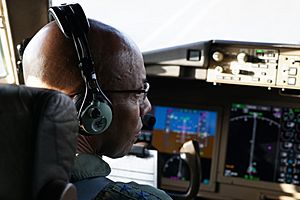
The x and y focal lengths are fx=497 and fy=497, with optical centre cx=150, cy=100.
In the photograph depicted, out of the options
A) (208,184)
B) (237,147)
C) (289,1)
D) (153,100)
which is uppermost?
(289,1)

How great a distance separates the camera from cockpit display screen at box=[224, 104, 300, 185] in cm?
233

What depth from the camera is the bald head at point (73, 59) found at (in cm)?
108

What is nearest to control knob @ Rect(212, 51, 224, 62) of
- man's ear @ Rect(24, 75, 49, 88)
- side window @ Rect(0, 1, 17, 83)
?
side window @ Rect(0, 1, 17, 83)

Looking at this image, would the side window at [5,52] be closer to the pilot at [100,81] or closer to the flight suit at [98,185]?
the pilot at [100,81]

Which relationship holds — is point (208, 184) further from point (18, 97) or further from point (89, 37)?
point (18, 97)

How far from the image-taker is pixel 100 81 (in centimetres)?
110

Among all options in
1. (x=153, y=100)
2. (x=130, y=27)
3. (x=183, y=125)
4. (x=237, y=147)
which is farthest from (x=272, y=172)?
(x=130, y=27)

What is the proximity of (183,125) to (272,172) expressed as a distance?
485mm

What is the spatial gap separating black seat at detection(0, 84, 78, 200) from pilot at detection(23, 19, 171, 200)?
0.26m

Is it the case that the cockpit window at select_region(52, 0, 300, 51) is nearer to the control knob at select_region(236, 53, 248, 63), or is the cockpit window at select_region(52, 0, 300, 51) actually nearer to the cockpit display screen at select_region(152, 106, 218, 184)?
the control knob at select_region(236, 53, 248, 63)

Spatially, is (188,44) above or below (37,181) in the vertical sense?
above

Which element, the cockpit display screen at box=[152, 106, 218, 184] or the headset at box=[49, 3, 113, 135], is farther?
the cockpit display screen at box=[152, 106, 218, 184]

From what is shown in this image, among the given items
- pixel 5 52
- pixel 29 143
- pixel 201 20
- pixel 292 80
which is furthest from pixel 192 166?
pixel 29 143

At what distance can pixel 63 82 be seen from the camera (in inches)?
42.7
